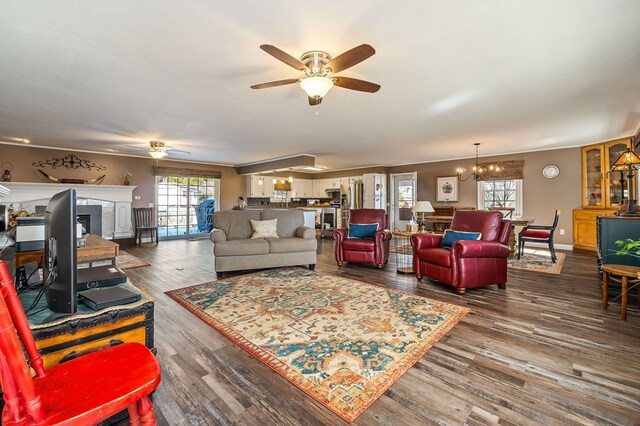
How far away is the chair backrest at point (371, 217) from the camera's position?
17.4ft

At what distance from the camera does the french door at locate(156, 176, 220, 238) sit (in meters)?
8.42

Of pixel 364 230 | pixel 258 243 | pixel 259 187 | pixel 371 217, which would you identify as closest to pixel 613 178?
pixel 371 217

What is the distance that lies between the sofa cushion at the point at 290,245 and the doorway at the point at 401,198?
5443 millimetres

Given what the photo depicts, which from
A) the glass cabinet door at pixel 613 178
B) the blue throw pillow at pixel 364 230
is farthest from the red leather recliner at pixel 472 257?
the glass cabinet door at pixel 613 178

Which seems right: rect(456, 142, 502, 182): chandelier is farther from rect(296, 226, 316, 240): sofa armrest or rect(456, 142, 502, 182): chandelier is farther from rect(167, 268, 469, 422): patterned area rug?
rect(167, 268, 469, 422): patterned area rug

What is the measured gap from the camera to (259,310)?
2924 mm

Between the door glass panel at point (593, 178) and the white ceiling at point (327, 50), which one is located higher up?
the white ceiling at point (327, 50)

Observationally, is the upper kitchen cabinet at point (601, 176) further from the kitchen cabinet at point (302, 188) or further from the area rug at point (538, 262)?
the kitchen cabinet at point (302, 188)

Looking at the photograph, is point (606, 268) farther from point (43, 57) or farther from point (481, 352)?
point (43, 57)

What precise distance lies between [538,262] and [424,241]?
2.65 metres

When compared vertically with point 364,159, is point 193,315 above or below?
below

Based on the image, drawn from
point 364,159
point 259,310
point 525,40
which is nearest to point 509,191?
point 364,159

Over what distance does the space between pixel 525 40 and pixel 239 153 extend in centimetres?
616

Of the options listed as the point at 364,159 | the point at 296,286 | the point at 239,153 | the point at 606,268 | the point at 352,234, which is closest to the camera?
the point at 606,268
